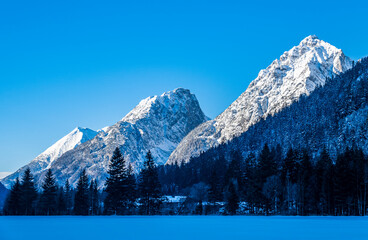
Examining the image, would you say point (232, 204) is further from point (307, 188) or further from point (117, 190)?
point (117, 190)

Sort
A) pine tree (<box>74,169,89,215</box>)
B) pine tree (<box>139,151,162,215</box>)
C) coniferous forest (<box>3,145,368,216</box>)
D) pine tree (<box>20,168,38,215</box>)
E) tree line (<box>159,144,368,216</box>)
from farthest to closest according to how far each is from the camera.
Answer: pine tree (<box>20,168,38,215</box>) < pine tree (<box>74,169,89,215</box>) < tree line (<box>159,144,368,216</box>) < pine tree (<box>139,151,162,215</box>) < coniferous forest (<box>3,145,368,216</box>)

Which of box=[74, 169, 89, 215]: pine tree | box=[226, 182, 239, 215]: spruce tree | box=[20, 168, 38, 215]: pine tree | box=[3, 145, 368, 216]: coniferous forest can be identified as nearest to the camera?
box=[3, 145, 368, 216]: coniferous forest

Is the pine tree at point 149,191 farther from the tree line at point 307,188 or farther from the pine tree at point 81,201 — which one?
the pine tree at point 81,201

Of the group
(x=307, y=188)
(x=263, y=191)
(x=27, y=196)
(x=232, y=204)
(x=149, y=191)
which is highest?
(x=307, y=188)

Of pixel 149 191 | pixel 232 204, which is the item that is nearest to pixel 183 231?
pixel 149 191

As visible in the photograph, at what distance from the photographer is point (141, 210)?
2589 inches

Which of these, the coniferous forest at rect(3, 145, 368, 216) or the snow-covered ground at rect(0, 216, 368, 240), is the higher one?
the coniferous forest at rect(3, 145, 368, 216)

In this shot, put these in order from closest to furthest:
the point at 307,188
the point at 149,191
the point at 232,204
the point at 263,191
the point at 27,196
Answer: the point at 149,191 → the point at 307,188 → the point at 263,191 → the point at 232,204 → the point at 27,196

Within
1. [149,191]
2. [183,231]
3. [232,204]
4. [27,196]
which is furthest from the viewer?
[27,196]

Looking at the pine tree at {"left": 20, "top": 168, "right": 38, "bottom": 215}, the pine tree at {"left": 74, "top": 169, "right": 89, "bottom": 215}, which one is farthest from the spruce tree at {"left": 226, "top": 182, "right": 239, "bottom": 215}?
the pine tree at {"left": 20, "top": 168, "right": 38, "bottom": 215}

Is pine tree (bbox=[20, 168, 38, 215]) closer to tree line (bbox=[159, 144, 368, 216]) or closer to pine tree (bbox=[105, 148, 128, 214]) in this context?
pine tree (bbox=[105, 148, 128, 214])

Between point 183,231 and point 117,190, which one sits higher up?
point 117,190

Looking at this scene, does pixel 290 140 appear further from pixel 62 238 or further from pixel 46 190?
pixel 62 238

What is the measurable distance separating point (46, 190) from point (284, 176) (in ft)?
181
